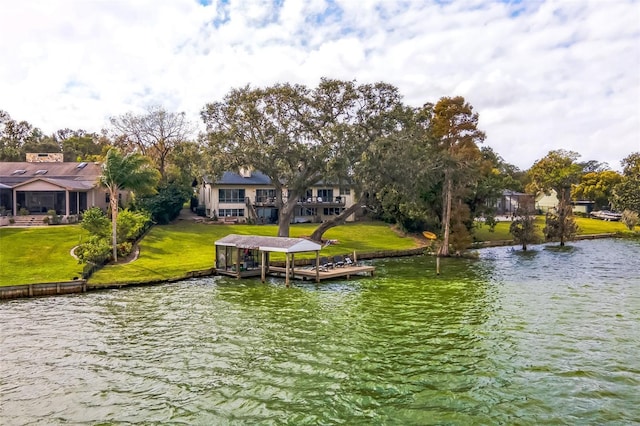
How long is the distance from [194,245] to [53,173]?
2497 centimetres

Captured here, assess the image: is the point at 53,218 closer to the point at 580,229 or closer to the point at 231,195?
the point at 231,195

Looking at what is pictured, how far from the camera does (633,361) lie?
16.4 metres

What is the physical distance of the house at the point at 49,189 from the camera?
4844 cm

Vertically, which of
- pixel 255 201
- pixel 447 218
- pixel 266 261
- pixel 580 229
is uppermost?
pixel 255 201

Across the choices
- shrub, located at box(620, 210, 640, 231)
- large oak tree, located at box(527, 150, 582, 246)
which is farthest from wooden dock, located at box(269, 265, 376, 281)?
large oak tree, located at box(527, 150, 582, 246)

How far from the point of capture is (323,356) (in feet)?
56.0

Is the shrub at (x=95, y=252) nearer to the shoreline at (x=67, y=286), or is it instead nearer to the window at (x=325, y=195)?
the shoreline at (x=67, y=286)

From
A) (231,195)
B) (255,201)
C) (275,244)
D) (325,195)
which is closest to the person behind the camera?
(275,244)

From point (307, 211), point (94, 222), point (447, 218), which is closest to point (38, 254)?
point (94, 222)

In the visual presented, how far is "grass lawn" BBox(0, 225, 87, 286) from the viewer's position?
27.9 m

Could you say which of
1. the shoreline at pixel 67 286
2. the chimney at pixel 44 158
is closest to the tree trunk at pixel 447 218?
the shoreline at pixel 67 286

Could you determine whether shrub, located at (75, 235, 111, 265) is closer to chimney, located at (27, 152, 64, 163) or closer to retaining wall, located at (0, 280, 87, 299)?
retaining wall, located at (0, 280, 87, 299)

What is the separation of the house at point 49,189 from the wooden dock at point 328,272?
2147cm

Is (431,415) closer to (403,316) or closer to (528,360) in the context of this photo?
(528,360)
